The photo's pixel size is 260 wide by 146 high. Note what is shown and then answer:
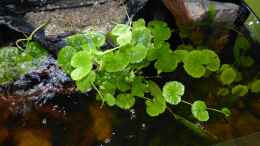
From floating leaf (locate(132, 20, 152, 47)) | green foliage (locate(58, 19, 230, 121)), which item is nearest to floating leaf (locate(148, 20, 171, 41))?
green foliage (locate(58, 19, 230, 121))

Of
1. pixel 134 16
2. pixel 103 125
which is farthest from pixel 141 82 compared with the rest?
pixel 134 16

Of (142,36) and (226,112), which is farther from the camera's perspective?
(226,112)

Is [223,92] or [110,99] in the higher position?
[110,99]

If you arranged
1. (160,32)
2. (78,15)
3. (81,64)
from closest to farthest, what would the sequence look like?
(81,64) < (160,32) < (78,15)

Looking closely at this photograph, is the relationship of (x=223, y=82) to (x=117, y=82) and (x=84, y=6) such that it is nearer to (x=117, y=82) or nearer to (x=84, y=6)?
(x=117, y=82)

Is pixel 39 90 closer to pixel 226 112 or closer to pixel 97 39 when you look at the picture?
pixel 97 39

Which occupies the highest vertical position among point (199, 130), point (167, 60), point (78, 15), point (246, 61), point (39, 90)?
point (78, 15)

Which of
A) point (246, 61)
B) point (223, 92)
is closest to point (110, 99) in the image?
point (223, 92)
